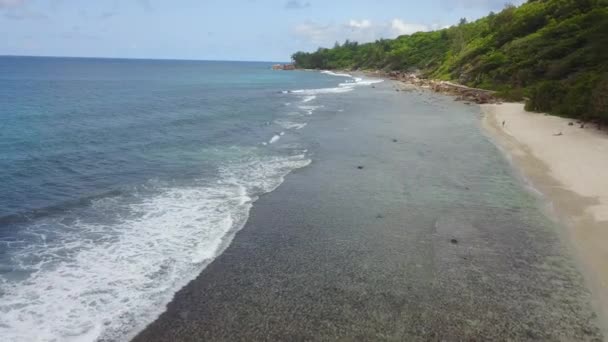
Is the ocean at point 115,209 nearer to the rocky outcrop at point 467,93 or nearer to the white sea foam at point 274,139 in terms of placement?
the white sea foam at point 274,139

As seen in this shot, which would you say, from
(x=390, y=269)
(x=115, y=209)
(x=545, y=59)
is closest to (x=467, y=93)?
(x=545, y=59)

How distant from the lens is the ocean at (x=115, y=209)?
405 inches

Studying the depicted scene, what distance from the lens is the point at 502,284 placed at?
11523 millimetres

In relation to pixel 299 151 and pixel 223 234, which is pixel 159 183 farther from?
pixel 299 151

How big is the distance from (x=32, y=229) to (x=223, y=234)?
22.1ft

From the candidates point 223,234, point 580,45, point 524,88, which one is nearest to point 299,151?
point 223,234

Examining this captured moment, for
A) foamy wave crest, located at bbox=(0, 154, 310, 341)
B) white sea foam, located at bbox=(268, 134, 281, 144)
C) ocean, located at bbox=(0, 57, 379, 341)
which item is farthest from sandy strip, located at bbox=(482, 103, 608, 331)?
white sea foam, located at bbox=(268, 134, 281, 144)

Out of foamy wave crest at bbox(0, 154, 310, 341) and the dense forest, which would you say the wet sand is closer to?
foamy wave crest at bbox(0, 154, 310, 341)

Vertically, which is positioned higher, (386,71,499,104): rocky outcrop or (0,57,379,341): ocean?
(386,71,499,104): rocky outcrop

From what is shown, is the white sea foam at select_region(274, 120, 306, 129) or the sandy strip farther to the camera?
the white sea foam at select_region(274, 120, 306, 129)

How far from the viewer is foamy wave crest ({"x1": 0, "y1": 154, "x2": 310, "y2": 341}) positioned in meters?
9.63

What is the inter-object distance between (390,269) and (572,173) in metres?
14.2

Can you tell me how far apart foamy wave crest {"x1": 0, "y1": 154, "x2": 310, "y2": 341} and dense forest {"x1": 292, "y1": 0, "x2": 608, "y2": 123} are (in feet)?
91.7

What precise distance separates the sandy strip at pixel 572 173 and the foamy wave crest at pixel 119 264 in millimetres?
11083
